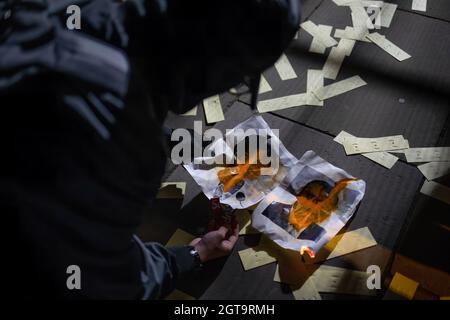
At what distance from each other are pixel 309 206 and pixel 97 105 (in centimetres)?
99

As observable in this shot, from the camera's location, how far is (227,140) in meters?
1.70

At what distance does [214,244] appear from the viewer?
137 centimetres

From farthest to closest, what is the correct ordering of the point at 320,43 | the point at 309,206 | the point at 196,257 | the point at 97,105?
the point at 320,43 → the point at 309,206 → the point at 196,257 → the point at 97,105

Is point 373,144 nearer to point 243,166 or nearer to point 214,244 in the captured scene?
point 243,166

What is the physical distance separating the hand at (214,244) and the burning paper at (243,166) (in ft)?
0.44

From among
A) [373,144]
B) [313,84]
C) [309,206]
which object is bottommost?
[309,206]

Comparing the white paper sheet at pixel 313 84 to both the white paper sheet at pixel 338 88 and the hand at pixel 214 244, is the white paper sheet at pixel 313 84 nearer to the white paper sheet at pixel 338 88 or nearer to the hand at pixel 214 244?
the white paper sheet at pixel 338 88

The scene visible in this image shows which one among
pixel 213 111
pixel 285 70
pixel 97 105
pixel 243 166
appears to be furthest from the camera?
pixel 285 70

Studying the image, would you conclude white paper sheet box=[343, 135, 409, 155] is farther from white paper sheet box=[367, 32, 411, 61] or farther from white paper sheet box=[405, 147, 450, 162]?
white paper sheet box=[367, 32, 411, 61]

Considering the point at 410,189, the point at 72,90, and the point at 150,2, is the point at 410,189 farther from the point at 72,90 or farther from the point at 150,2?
the point at 72,90

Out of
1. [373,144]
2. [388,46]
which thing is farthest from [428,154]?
[388,46]

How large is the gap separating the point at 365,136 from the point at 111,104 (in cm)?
131

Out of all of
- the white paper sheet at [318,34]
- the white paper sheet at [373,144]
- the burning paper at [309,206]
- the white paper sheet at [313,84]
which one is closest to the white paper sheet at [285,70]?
the white paper sheet at [313,84]

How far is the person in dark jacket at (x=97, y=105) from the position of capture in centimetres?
67
